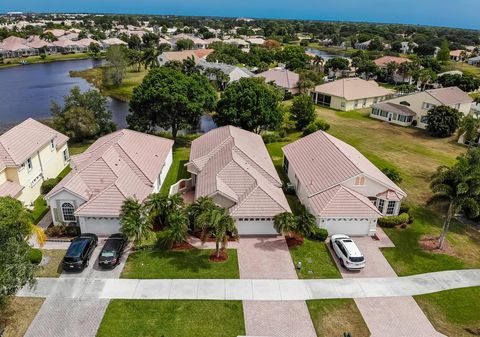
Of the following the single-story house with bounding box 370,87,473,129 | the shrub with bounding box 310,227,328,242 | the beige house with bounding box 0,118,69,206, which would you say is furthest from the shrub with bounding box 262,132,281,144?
the beige house with bounding box 0,118,69,206

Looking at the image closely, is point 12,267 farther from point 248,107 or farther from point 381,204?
point 248,107

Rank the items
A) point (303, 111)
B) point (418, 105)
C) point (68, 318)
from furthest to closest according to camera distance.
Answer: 1. point (418, 105)
2. point (303, 111)
3. point (68, 318)

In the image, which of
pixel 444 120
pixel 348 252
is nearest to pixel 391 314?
pixel 348 252

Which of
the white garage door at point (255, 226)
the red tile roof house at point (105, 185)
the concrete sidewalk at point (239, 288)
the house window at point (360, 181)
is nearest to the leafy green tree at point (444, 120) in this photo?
the house window at point (360, 181)

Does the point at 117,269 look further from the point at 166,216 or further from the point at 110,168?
the point at 110,168

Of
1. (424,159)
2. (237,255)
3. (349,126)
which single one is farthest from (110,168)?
(349,126)

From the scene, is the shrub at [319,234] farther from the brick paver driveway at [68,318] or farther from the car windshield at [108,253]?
the brick paver driveway at [68,318]
